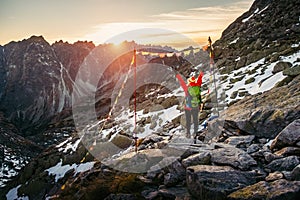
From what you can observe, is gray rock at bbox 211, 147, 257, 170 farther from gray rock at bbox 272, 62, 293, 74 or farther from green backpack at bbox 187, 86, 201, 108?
gray rock at bbox 272, 62, 293, 74

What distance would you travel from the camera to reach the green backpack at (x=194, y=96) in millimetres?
15922

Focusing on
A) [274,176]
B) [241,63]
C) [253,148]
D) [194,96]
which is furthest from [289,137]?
[241,63]

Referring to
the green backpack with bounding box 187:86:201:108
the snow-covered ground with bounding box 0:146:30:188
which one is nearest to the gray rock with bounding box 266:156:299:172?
the green backpack with bounding box 187:86:201:108

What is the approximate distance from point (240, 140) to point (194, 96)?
3643 millimetres

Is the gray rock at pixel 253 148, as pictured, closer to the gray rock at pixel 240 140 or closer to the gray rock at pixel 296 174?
the gray rock at pixel 240 140

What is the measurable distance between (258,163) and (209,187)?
2.41 m

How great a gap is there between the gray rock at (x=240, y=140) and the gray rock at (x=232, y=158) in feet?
4.42

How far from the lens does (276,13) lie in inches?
1925

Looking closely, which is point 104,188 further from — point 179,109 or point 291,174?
point 179,109

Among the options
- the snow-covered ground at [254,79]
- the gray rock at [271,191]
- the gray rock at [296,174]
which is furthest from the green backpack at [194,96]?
the snow-covered ground at [254,79]

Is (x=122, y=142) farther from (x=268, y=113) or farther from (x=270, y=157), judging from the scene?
(x=270, y=157)

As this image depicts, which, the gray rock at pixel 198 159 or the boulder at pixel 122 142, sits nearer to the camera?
the gray rock at pixel 198 159

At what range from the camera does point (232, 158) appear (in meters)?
11.0

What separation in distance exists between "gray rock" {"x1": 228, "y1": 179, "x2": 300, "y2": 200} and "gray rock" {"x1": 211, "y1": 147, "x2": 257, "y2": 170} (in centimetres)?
144
